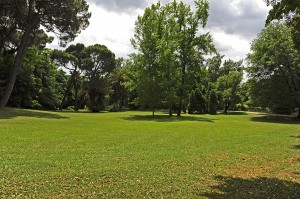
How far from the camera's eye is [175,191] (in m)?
8.23

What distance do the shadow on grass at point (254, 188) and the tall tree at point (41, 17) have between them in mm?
32521

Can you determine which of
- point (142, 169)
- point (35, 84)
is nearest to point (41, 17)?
point (35, 84)

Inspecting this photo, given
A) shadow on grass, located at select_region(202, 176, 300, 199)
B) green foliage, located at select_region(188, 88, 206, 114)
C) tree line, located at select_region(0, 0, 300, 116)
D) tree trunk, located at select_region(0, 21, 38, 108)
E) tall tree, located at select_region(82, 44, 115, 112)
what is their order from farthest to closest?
tall tree, located at select_region(82, 44, 115, 112), green foliage, located at select_region(188, 88, 206, 114), tree line, located at select_region(0, 0, 300, 116), tree trunk, located at select_region(0, 21, 38, 108), shadow on grass, located at select_region(202, 176, 300, 199)

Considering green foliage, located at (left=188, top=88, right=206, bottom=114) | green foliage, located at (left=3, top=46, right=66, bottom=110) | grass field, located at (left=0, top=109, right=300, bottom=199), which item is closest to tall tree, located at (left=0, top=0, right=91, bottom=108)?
green foliage, located at (left=3, top=46, right=66, bottom=110)

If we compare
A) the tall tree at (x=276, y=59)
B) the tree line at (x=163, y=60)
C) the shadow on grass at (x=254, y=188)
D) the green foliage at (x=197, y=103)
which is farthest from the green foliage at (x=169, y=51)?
the shadow on grass at (x=254, y=188)

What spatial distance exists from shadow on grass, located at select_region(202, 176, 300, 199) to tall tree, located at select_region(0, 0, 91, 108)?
3252 cm

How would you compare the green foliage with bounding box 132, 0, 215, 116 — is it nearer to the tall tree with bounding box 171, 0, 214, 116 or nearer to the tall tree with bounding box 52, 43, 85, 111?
the tall tree with bounding box 171, 0, 214, 116

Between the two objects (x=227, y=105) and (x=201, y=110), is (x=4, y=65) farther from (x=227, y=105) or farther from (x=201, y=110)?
(x=227, y=105)

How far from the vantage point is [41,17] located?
37750mm

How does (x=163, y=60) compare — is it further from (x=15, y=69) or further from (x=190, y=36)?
(x=15, y=69)

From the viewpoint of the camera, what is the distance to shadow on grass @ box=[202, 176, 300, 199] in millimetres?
8073

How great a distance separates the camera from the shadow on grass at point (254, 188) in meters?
8.07

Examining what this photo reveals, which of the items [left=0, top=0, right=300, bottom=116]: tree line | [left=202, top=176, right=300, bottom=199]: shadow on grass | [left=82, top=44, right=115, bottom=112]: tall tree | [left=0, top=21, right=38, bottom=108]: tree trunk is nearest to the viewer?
[left=202, top=176, right=300, bottom=199]: shadow on grass

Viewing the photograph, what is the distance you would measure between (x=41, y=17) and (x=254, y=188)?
118 ft
